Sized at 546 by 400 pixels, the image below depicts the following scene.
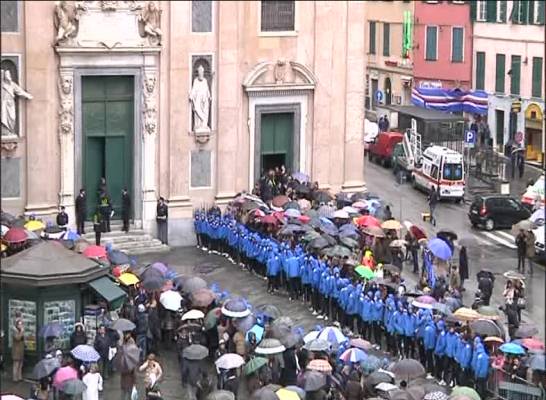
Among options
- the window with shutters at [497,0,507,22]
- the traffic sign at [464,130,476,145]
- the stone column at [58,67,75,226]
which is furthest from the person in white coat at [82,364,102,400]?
the window with shutters at [497,0,507,22]

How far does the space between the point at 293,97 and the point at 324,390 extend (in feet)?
63.8

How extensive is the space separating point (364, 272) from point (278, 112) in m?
12.3

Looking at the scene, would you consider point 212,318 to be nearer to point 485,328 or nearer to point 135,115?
point 485,328

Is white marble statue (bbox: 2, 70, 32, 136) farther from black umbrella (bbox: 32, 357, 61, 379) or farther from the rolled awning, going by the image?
black umbrella (bbox: 32, 357, 61, 379)

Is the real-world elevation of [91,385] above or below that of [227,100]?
below

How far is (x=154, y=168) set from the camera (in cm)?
4044

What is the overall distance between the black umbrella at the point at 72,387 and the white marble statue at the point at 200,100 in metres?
17.3

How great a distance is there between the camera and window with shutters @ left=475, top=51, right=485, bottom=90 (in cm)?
6431

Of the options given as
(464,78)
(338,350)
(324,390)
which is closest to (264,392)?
(324,390)

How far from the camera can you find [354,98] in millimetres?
43188

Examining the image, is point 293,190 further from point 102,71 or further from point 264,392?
point 264,392

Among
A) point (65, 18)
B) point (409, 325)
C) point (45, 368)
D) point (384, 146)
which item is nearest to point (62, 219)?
point (65, 18)

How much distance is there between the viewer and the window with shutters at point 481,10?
64.0m

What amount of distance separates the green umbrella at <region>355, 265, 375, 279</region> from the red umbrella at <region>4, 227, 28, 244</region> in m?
7.79
